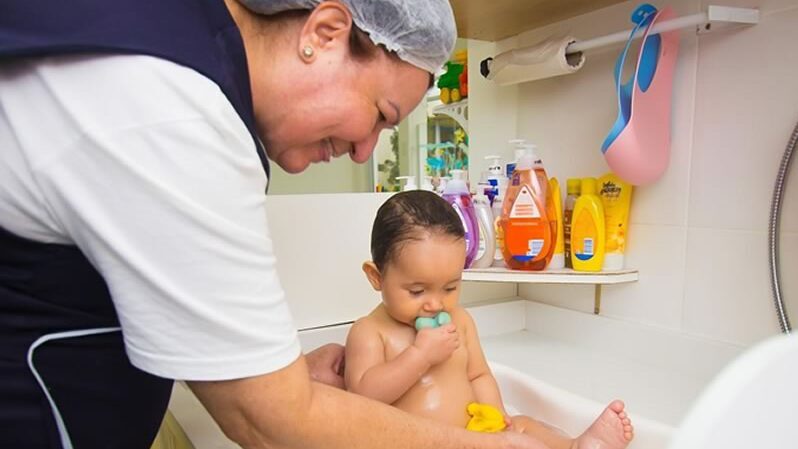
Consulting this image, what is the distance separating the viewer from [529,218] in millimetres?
1203

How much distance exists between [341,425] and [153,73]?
1.18ft

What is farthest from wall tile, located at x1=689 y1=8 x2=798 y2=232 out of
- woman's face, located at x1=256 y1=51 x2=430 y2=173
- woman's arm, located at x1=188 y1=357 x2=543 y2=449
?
woman's arm, located at x1=188 y1=357 x2=543 y2=449

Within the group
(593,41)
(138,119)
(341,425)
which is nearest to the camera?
(138,119)

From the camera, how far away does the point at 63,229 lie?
1.42ft

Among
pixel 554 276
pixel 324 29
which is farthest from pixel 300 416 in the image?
pixel 554 276

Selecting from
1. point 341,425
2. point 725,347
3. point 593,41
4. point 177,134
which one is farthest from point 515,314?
point 177,134

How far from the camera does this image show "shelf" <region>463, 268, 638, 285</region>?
1.15 m

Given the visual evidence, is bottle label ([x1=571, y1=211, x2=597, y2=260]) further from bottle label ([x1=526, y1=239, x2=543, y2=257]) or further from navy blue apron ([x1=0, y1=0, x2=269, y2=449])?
navy blue apron ([x1=0, y1=0, x2=269, y2=449])

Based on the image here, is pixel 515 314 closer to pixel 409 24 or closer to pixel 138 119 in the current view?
pixel 409 24

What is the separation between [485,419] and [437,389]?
0.10 m

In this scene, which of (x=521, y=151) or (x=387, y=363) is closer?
(x=387, y=363)

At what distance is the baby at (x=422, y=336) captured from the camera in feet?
2.84

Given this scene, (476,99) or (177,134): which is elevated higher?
(476,99)

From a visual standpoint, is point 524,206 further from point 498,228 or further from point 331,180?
point 331,180
